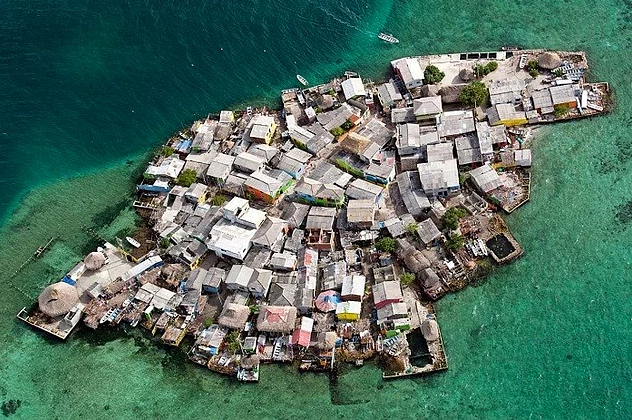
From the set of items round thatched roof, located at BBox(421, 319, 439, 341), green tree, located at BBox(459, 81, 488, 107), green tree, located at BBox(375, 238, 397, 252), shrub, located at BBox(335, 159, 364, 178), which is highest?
green tree, located at BBox(459, 81, 488, 107)

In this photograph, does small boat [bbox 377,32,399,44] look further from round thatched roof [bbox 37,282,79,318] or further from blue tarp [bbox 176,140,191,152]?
round thatched roof [bbox 37,282,79,318]

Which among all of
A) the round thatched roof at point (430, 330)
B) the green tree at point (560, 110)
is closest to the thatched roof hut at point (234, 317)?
the round thatched roof at point (430, 330)

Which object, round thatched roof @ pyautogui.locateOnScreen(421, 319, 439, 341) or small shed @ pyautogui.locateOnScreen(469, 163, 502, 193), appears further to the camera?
small shed @ pyautogui.locateOnScreen(469, 163, 502, 193)

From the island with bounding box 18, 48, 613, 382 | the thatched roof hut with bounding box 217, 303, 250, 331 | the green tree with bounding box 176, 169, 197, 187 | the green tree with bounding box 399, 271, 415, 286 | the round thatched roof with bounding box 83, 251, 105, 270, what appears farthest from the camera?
the green tree with bounding box 176, 169, 197, 187

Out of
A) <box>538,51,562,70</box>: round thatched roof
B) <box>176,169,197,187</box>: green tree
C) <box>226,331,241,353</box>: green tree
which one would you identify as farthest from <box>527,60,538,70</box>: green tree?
<box>226,331,241,353</box>: green tree

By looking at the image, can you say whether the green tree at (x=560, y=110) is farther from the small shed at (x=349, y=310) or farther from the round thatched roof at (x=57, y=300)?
the round thatched roof at (x=57, y=300)

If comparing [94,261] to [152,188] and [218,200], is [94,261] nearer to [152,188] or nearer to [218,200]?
[152,188]
